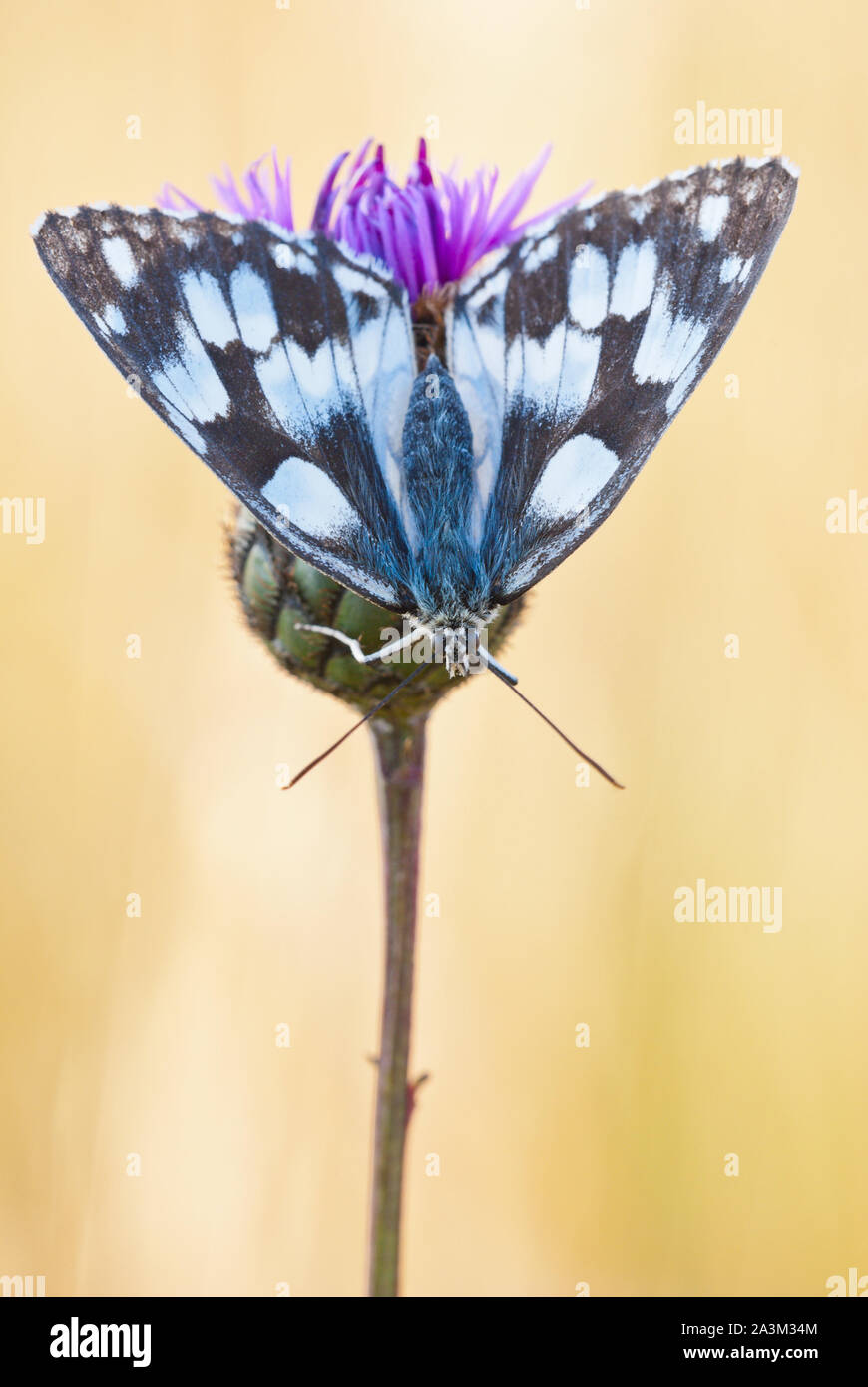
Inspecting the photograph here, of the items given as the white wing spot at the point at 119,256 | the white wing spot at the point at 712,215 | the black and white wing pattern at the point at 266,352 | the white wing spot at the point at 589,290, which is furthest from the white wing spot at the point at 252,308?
the white wing spot at the point at 712,215

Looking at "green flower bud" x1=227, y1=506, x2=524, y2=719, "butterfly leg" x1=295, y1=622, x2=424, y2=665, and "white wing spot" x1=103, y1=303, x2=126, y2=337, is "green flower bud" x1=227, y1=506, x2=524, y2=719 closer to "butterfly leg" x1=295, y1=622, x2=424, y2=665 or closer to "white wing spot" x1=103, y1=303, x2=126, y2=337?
"butterfly leg" x1=295, y1=622, x2=424, y2=665

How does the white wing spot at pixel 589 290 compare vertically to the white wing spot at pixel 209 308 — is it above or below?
above

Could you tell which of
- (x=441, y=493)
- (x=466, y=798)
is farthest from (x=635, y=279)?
(x=466, y=798)

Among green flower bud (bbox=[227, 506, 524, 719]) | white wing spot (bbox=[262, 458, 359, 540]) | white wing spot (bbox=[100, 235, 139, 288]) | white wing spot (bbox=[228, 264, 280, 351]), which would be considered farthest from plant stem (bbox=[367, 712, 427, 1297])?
white wing spot (bbox=[100, 235, 139, 288])

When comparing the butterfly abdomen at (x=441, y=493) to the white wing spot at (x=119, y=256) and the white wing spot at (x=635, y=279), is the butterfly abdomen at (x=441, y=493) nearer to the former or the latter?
the white wing spot at (x=635, y=279)

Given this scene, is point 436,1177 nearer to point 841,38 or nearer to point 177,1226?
point 177,1226

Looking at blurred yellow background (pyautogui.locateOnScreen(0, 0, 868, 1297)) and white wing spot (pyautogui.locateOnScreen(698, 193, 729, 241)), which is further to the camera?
blurred yellow background (pyautogui.locateOnScreen(0, 0, 868, 1297))

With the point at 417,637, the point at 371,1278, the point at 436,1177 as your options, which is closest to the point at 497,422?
the point at 417,637

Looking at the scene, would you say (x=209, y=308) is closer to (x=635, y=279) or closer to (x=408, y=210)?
(x=408, y=210)
